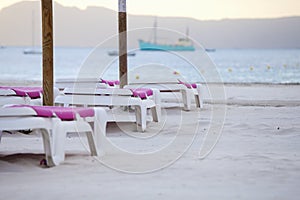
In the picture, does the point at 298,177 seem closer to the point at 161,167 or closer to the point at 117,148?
the point at 161,167

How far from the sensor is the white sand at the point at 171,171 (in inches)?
123

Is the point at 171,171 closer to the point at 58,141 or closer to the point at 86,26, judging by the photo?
the point at 58,141

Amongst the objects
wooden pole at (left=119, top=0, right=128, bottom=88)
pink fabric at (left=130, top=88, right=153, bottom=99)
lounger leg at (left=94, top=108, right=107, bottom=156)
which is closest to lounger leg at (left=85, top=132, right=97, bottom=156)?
lounger leg at (left=94, top=108, right=107, bottom=156)

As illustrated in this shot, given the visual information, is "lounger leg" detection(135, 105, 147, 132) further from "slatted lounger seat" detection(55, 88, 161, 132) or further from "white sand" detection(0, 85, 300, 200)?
"white sand" detection(0, 85, 300, 200)

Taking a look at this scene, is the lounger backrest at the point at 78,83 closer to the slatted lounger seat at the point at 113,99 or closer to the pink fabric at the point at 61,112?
the slatted lounger seat at the point at 113,99

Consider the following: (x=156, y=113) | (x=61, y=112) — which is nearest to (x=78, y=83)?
(x=156, y=113)

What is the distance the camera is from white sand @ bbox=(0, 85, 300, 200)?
123 inches

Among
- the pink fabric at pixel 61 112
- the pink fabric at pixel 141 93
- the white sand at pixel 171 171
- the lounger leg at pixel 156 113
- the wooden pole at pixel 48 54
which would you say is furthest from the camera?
the lounger leg at pixel 156 113

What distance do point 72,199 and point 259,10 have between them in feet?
89.3

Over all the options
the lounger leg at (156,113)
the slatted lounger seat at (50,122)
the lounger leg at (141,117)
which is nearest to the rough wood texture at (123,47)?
the lounger leg at (156,113)

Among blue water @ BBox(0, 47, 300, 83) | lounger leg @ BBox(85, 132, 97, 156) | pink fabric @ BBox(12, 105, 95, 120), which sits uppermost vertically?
pink fabric @ BBox(12, 105, 95, 120)

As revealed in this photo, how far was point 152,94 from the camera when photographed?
6.35 m

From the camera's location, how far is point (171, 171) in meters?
3.69

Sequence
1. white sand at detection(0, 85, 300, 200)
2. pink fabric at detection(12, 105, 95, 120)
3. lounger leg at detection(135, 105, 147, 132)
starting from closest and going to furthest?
white sand at detection(0, 85, 300, 200) < pink fabric at detection(12, 105, 95, 120) < lounger leg at detection(135, 105, 147, 132)
